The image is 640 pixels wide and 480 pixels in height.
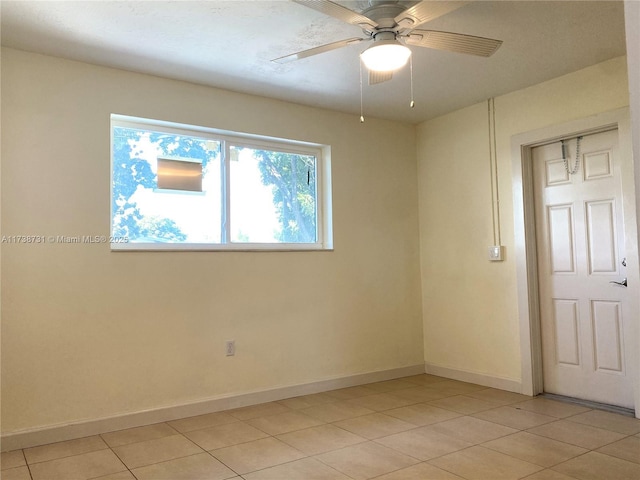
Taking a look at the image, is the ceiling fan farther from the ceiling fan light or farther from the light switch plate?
the light switch plate

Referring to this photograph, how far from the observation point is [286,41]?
2930mm

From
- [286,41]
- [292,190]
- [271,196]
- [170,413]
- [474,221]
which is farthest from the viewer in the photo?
[474,221]

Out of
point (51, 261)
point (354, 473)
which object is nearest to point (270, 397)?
point (354, 473)

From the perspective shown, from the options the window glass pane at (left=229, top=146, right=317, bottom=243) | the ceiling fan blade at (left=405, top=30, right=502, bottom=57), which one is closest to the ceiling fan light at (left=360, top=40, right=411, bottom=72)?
the ceiling fan blade at (left=405, top=30, right=502, bottom=57)

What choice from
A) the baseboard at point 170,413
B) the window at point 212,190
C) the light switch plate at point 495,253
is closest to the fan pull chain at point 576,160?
the light switch plate at point 495,253

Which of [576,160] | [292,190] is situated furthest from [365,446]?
[576,160]

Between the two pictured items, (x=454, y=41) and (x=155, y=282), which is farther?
(x=155, y=282)

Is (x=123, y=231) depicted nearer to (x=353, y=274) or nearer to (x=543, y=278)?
(x=353, y=274)

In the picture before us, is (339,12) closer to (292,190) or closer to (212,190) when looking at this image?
(212,190)

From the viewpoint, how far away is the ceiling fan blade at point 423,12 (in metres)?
2.04

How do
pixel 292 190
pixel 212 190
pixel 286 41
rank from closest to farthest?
pixel 286 41 → pixel 212 190 → pixel 292 190

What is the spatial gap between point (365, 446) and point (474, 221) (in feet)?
7.58

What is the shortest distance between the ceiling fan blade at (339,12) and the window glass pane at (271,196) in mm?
1800

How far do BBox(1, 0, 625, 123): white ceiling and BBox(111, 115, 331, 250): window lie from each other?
0.45 m
